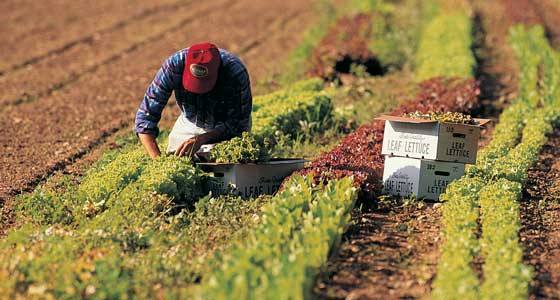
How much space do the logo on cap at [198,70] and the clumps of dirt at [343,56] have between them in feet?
22.4

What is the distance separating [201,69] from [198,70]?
0.09 ft

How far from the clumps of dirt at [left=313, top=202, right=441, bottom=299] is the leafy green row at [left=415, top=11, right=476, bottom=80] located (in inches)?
249

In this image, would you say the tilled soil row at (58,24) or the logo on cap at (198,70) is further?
the tilled soil row at (58,24)

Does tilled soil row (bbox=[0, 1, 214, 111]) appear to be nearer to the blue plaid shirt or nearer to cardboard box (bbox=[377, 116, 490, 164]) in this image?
the blue plaid shirt

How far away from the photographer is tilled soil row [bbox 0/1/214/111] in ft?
44.3

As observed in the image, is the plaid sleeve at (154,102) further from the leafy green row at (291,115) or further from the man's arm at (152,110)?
the leafy green row at (291,115)

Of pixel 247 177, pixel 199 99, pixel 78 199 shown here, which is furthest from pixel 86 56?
pixel 78 199

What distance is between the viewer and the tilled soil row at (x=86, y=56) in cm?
1352

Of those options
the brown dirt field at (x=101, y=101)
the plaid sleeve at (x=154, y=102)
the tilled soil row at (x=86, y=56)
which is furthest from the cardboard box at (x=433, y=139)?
the tilled soil row at (x=86, y=56)

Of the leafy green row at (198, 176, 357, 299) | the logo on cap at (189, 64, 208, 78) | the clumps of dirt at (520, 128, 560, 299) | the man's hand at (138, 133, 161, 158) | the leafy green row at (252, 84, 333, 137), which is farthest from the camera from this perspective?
the leafy green row at (252, 84, 333, 137)

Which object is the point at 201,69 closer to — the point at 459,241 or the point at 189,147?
the point at 189,147

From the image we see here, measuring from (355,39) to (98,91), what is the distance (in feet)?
15.1

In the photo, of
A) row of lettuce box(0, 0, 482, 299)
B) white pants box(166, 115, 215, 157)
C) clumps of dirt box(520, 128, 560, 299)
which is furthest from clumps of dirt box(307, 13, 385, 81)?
row of lettuce box(0, 0, 482, 299)

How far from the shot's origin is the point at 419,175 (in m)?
7.72
